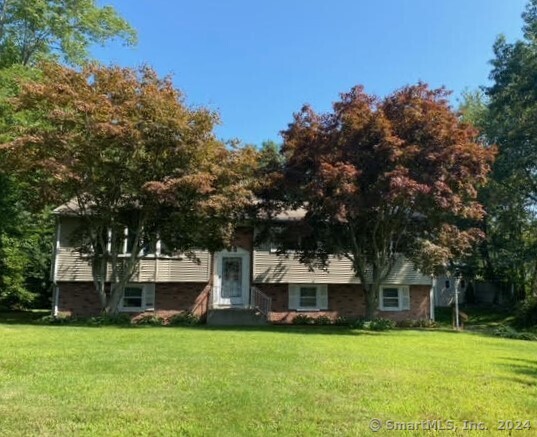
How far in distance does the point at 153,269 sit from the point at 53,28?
1385 centimetres

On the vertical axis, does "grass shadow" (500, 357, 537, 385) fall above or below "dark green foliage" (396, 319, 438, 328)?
below

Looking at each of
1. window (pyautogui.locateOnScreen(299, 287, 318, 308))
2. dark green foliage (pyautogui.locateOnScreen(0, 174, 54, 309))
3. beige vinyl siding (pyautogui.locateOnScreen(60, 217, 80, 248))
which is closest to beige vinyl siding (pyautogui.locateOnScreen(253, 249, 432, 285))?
window (pyautogui.locateOnScreen(299, 287, 318, 308))

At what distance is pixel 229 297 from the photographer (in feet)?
80.0

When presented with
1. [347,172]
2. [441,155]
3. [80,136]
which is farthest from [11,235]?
[441,155]

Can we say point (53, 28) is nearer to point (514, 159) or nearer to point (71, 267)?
point (71, 267)

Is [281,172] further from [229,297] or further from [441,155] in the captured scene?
[229,297]

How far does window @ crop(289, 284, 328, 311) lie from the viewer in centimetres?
2505

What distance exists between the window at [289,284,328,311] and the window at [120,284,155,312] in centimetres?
628

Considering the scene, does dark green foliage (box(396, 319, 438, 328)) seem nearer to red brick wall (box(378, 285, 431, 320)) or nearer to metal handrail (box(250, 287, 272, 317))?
red brick wall (box(378, 285, 431, 320))

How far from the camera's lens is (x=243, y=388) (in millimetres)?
7598

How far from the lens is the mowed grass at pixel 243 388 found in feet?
19.9

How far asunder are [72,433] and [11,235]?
28.5 meters

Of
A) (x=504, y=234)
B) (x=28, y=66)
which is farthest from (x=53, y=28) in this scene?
(x=504, y=234)

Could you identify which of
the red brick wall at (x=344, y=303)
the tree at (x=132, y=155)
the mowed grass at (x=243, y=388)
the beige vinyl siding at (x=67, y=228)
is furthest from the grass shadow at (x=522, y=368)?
the beige vinyl siding at (x=67, y=228)
